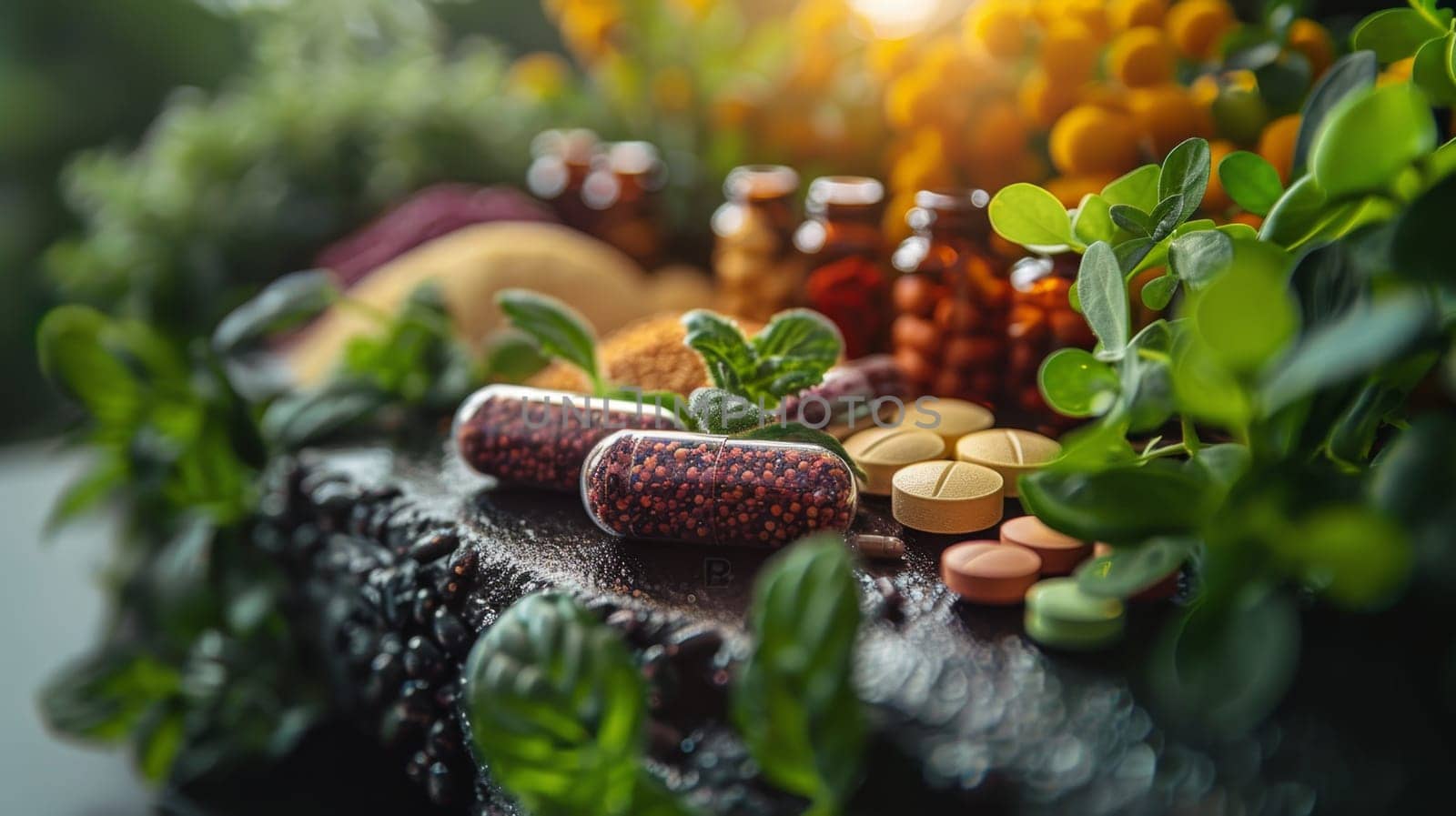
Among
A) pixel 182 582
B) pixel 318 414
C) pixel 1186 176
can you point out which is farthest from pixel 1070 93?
pixel 182 582

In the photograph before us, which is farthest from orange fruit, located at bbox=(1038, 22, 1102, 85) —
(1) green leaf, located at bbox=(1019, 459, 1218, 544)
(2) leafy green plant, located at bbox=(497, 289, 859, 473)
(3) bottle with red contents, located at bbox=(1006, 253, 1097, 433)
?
(1) green leaf, located at bbox=(1019, 459, 1218, 544)

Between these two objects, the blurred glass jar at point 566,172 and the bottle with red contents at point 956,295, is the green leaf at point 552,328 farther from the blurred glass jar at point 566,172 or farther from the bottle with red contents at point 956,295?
the blurred glass jar at point 566,172

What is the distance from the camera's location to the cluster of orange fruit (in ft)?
1.62

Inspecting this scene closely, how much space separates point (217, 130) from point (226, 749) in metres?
0.60

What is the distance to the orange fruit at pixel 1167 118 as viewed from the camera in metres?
0.49

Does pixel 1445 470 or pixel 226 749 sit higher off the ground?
pixel 1445 470

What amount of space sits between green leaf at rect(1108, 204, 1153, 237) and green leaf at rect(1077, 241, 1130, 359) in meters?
0.02

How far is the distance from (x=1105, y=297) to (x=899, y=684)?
0.44 ft

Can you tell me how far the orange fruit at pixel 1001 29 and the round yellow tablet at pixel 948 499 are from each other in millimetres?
273

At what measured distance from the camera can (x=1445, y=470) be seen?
0.78ft

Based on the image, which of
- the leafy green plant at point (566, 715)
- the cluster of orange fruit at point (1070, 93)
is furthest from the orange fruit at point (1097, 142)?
the leafy green plant at point (566, 715)

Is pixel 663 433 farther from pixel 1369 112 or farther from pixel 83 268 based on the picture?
pixel 83 268

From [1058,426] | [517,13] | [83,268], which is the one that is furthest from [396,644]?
[517,13]

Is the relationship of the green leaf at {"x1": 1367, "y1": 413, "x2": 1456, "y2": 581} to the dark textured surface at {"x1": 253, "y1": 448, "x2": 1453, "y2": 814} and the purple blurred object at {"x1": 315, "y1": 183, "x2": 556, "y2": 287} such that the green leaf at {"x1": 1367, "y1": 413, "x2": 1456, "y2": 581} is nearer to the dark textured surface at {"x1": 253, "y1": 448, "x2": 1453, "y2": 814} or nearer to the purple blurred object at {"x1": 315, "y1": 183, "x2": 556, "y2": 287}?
the dark textured surface at {"x1": 253, "y1": 448, "x2": 1453, "y2": 814}
